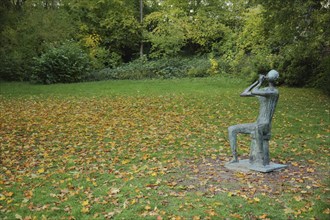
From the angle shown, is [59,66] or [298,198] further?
[59,66]

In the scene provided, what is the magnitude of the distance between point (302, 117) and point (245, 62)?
51.6ft

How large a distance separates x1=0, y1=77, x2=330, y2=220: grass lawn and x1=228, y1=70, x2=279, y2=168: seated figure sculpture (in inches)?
17.8

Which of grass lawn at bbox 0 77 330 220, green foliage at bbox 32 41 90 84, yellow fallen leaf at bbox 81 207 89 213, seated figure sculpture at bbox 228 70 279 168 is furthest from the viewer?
green foliage at bbox 32 41 90 84

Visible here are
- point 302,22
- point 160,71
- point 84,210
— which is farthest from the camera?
point 160,71

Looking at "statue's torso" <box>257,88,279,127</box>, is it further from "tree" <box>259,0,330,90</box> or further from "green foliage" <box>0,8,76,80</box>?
"green foliage" <box>0,8,76,80</box>

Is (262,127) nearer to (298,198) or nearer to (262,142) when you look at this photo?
(262,142)

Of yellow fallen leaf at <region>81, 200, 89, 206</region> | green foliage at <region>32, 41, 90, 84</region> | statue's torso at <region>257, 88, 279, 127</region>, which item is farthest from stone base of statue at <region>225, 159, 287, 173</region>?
green foliage at <region>32, 41, 90, 84</region>

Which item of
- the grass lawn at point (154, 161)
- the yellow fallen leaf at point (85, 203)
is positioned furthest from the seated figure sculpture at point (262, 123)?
the yellow fallen leaf at point (85, 203)

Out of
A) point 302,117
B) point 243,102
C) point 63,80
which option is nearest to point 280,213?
point 302,117

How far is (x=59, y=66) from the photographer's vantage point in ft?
82.8

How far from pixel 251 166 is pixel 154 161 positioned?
1958 mm

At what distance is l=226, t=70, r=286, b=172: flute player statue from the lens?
723cm

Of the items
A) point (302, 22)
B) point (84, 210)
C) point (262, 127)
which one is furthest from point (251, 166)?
point (302, 22)

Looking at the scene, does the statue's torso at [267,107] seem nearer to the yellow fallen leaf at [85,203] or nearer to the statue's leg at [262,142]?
the statue's leg at [262,142]
